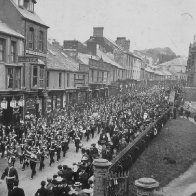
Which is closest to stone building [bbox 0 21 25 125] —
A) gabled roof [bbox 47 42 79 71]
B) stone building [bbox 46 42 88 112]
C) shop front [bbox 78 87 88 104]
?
stone building [bbox 46 42 88 112]

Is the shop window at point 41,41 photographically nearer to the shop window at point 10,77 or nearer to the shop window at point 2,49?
the shop window at point 10,77

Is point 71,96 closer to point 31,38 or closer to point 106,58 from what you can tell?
point 31,38

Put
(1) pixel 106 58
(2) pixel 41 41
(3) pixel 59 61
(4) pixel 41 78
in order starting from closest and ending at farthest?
(4) pixel 41 78 < (2) pixel 41 41 < (3) pixel 59 61 < (1) pixel 106 58

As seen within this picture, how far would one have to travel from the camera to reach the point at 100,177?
9.86 metres

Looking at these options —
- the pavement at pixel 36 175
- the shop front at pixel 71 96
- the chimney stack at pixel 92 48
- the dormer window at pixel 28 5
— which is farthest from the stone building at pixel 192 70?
the pavement at pixel 36 175

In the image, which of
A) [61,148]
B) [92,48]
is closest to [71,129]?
[61,148]

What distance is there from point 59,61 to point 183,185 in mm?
26083

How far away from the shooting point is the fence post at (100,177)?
32.0 feet

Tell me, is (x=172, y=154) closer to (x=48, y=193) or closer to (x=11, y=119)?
(x=48, y=193)

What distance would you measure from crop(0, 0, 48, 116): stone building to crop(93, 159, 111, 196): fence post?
18833 millimetres

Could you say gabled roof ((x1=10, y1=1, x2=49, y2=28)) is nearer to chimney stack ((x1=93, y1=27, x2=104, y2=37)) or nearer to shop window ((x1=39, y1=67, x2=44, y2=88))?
shop window ((x1=39, y1=67, x2=44, y2=88))

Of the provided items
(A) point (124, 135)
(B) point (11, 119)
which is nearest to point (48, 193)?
(A) point (124, 135)

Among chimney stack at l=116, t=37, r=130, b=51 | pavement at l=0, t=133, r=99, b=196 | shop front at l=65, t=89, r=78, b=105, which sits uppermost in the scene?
chimney stack at l=116, t=37, r=130, b=51

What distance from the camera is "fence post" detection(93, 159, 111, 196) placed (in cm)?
975
